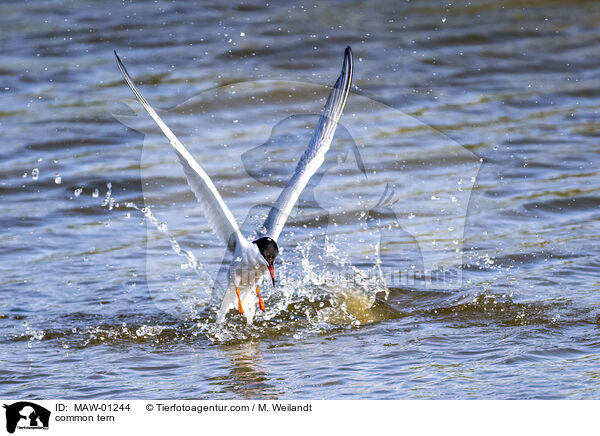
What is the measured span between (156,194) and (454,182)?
2.92 metres

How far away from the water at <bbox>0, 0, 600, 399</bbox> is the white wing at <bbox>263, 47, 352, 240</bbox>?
0.67m

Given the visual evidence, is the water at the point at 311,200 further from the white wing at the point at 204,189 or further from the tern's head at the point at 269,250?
the white wing at the point at 204,189

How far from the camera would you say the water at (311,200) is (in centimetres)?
522

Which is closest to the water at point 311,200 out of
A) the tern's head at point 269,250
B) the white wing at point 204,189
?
the tern's head at point 269,250

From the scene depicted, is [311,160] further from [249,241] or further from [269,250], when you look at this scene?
[269,250]

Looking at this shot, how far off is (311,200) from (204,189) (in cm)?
313
